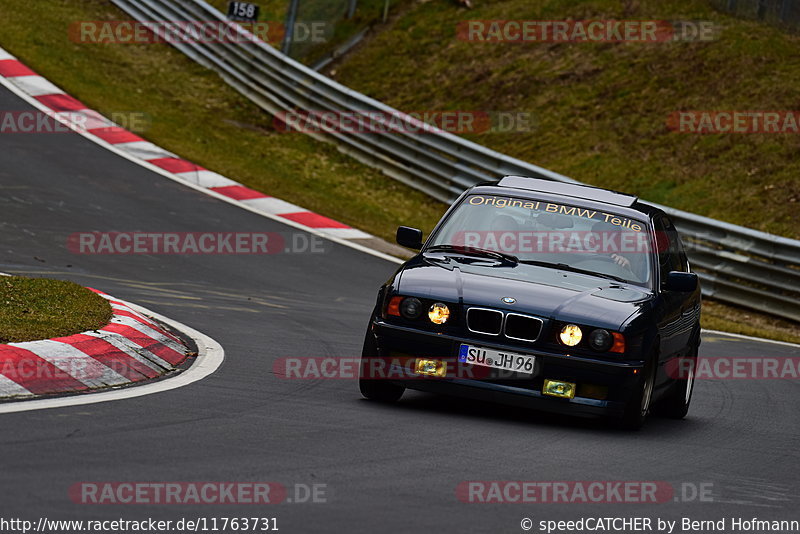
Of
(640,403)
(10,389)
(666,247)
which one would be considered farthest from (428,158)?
(10,389)

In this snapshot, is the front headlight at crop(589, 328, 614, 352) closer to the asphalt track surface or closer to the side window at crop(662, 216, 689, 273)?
the asphalt track surface

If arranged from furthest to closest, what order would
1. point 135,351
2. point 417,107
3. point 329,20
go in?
point 329,20 → point 417,107 → point 135,351

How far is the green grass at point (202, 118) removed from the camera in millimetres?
19703

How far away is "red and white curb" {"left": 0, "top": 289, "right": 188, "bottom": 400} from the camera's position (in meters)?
6.91

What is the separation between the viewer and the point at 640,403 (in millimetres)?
7680

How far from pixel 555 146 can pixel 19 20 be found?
34.4 feet

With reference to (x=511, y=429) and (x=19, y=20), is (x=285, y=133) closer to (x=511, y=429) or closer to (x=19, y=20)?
(x=19, y=20)

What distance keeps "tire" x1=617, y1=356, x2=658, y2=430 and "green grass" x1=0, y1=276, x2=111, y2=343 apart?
3395mm

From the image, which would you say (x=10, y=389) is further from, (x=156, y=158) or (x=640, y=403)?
(x=156, y=158)

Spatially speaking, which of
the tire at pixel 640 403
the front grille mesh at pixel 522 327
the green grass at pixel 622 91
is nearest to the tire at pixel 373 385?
the front grille mesh at pixel 522 327

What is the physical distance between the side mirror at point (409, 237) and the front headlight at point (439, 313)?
116 cm

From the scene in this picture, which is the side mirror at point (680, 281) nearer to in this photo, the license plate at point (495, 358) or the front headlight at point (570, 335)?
the front headlight at point (570, 335)

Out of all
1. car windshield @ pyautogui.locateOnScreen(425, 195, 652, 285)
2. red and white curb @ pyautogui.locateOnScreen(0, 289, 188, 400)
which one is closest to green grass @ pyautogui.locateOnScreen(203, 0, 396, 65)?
car windshield @ pyautogui.locateOnScreen(425, 195, 652, 285)

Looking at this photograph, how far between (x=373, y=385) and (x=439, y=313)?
2.15 ft
